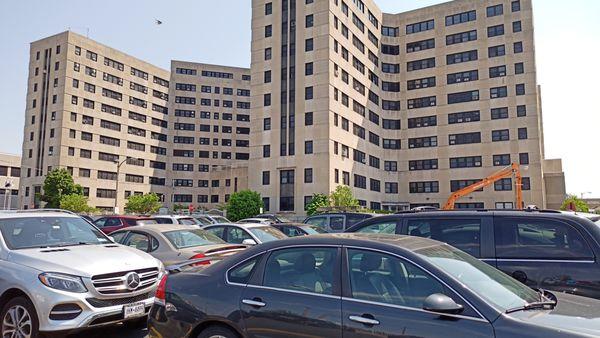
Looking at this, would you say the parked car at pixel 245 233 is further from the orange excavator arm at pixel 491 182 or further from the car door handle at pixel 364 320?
the orange excavator arm at pixel 491 182

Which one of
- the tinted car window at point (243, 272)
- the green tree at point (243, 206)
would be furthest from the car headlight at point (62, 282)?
the green tree at point (243, 206)

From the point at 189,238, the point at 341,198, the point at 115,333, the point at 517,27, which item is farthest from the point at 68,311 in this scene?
the point at 517,27

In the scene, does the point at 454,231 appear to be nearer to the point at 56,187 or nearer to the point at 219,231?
the point at 219,231

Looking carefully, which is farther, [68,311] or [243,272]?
[68,311]

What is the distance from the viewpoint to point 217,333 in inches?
165

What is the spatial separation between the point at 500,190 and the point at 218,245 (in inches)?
1957

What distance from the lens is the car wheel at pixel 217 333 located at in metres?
4.14

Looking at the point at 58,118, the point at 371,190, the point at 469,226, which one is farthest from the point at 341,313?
the point at 58,118

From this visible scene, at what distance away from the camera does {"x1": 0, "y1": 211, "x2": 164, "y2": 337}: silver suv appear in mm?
5324

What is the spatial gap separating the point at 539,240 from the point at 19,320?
22.1ft

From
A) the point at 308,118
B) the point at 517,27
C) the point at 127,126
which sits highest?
the point at 517,27

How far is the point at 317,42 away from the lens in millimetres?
48688

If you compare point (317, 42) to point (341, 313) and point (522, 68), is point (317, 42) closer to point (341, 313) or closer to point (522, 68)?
point (522, 68)

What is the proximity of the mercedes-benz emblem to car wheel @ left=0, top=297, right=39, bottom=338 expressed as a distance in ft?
3.62
